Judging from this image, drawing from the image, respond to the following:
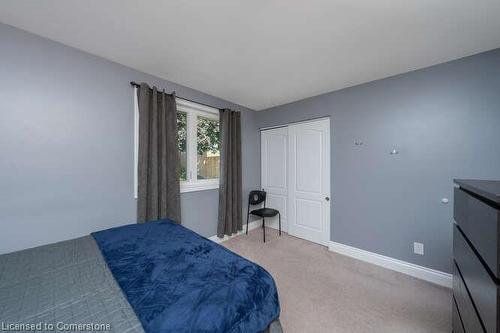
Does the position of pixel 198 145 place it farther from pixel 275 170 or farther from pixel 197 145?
pixel 275 170

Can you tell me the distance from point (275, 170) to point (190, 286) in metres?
2.96

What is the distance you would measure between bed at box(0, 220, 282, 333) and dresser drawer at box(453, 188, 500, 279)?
946 mm

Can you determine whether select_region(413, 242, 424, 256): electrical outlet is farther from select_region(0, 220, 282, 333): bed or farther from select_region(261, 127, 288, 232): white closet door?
select_region(0, 220, 282, 333): bed

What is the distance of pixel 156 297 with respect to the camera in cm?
93

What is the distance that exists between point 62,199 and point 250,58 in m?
2.29

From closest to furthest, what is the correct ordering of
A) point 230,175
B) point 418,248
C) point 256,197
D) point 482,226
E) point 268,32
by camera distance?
point 482,226, point 268,32, point 418,248, point 230,175, point 256,197

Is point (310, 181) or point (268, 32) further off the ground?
point (268, 32)

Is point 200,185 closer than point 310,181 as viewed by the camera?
Yes

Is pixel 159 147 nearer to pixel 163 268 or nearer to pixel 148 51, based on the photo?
pixel 148 51

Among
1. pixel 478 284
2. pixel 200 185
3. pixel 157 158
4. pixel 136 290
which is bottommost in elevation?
pixel 136 290

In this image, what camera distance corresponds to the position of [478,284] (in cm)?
86

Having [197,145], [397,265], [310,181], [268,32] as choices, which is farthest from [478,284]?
[197,145]

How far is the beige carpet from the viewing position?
1.59 m

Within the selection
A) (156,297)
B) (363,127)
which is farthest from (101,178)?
(363,127)
